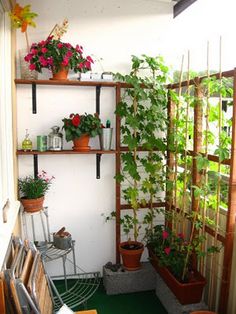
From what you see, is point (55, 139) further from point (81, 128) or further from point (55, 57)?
point (55, 57)

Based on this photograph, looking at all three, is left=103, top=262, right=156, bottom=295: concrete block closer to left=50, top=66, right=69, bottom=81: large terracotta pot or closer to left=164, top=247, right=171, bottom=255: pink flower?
left=164, top=247, right=171, bottom=255: pink flower

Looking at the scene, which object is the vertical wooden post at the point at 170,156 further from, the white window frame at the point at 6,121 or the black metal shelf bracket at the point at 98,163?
the white window frame at the point at 6,121

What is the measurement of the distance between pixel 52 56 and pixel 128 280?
80.2 inches

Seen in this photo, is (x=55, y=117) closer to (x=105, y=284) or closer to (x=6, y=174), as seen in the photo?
(x=6, y=174)

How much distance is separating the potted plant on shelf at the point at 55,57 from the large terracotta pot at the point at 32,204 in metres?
1.04

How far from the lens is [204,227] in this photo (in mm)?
2215

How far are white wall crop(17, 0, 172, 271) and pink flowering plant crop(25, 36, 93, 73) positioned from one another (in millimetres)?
234

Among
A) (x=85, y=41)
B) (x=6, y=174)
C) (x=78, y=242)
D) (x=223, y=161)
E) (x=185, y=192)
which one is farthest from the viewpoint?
(x=78, y=242)

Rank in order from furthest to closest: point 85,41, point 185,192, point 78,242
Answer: point 78,242, point 85,41, point 185,192

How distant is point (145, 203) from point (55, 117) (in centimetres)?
115

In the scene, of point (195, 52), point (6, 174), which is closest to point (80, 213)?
point (6, 174)

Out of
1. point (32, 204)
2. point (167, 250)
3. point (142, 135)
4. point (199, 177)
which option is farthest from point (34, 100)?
point (167, 250)

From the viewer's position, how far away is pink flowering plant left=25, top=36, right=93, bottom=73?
2363mm

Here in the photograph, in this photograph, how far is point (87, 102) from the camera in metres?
2.72
